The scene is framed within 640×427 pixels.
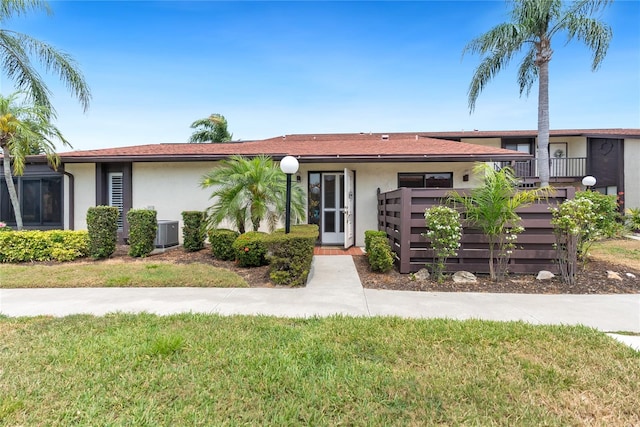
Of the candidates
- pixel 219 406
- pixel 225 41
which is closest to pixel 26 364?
pixel 219 406

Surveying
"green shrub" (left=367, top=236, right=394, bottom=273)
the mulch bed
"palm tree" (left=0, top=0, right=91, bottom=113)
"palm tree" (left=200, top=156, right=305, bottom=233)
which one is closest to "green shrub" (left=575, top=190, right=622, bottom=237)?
the mulch bed

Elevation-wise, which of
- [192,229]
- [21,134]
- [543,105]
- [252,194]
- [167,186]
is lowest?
[192,229]

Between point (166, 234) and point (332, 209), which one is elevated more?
point (332, 209)

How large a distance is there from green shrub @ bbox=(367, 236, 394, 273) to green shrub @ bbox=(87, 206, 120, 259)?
6.56 meters

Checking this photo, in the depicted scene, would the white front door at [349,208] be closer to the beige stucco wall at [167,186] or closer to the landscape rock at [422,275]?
the landscape rock at [422,275]

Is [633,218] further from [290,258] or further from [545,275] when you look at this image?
[290,258]

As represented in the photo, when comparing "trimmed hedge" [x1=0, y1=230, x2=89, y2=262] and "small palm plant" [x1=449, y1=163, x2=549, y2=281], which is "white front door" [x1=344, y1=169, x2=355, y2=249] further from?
"trimmed hedge" [x1=0, y1=230, x2=89, y2=262]

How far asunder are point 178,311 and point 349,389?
2888 millimetres

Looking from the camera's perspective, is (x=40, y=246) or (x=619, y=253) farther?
(x=619, y=253)

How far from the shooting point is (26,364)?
105 inches

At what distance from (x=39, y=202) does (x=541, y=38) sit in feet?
61.0

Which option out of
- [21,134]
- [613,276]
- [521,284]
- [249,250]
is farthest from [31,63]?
[613,276]

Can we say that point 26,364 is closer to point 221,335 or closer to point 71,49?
point 221,335

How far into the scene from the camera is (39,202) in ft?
32.5
